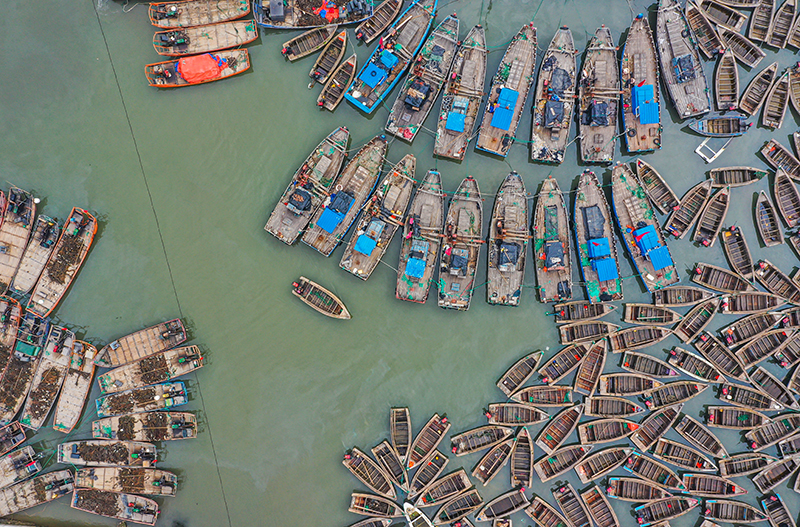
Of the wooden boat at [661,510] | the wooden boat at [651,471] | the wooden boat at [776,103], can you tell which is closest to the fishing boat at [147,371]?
the wooden boat at [651,471]

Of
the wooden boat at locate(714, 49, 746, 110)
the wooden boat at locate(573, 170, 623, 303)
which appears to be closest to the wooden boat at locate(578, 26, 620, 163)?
the wooden boat at locate(573, 170, 623, 303)

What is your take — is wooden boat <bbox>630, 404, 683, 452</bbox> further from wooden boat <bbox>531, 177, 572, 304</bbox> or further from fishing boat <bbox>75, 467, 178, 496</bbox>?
fishing boat <bbox>75, 467, 178, 496</bbox>

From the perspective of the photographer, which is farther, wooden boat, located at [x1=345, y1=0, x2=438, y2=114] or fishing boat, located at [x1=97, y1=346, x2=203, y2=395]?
fishing boat, located at [x1=97, y1=346, x2=203, y2=395]

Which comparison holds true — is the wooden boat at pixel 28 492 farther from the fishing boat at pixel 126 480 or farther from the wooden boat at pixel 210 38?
the wooden boat at pixel 210 38

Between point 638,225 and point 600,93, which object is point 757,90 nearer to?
point 600,93

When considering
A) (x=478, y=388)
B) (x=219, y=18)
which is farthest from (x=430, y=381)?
(x=219, y=18)

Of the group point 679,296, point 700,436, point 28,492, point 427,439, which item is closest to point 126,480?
point 28,492

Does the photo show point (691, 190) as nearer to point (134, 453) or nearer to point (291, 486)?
point (291, 486)
